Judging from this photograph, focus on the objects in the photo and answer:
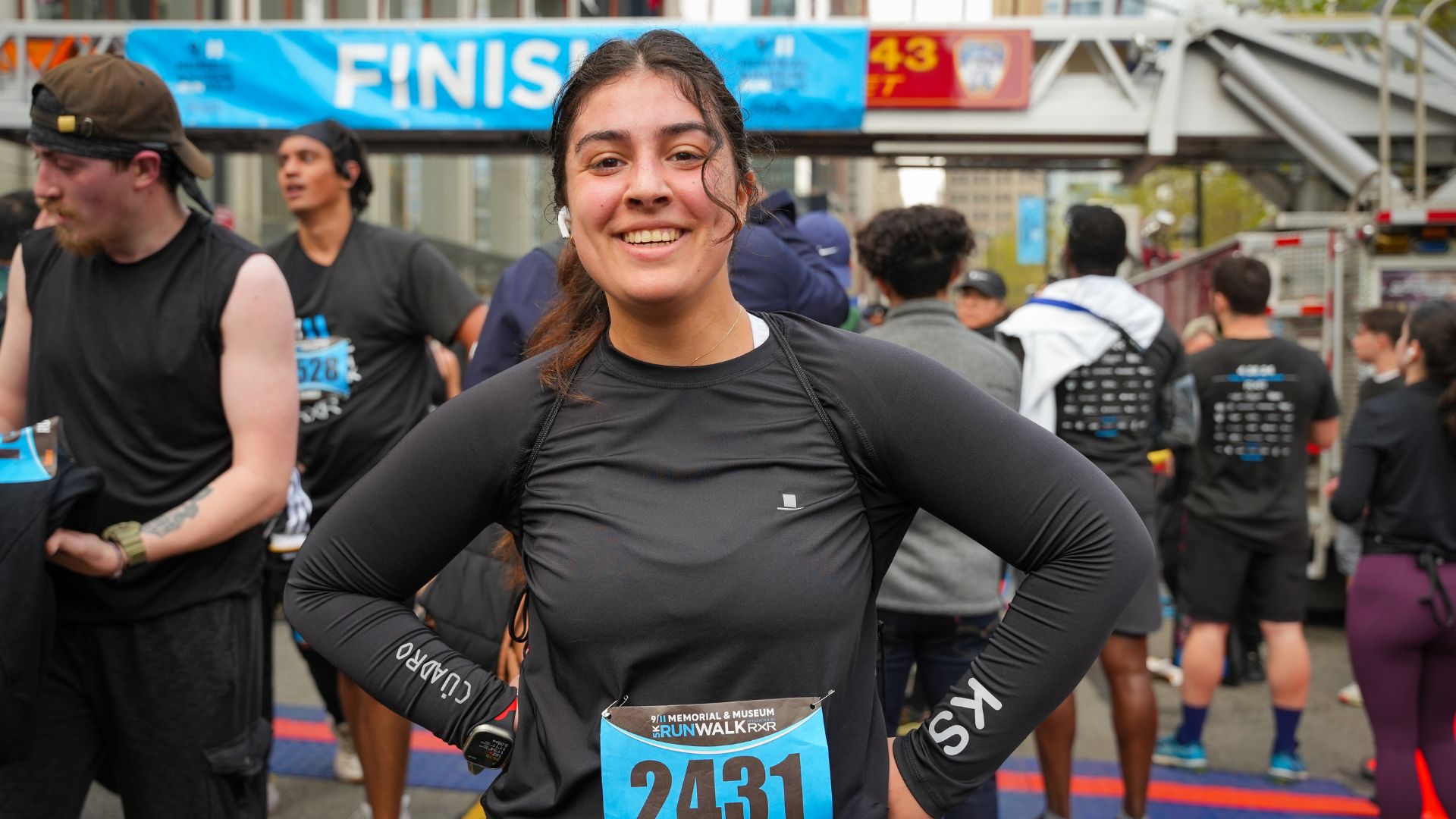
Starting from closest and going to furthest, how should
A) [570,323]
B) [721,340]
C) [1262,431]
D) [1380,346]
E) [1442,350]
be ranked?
1. [721,340]
2. [570,323]
3. [1442,350]
4. [1262,431]
5. [1380,346]

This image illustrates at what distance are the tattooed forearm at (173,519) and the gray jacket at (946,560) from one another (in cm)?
184

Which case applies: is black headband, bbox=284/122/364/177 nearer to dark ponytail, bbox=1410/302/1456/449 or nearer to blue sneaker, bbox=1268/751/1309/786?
dark ponytail, bbox=1410/302/1456/449

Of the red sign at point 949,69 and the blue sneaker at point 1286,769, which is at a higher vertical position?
the red sign at point 949,69

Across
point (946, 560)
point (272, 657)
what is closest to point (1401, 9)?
point (946, 560)

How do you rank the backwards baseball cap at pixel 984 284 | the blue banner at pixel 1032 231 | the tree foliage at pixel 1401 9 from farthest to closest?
1. the blue banner at pixel 1032 231
2. the tree foliage at pixel 1401 9
3. the backwards baseball cap at pixel 984 284

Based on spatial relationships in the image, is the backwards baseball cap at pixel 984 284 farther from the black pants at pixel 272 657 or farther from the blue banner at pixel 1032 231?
the blue banner at pixel 1032 231

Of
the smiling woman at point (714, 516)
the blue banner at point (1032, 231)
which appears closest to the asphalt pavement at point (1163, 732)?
the smiling woman at point (714, 516)

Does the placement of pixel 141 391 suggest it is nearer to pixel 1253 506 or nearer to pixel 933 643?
pixel 933 643

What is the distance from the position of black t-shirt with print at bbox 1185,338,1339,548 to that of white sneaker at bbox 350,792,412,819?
342 centimetres

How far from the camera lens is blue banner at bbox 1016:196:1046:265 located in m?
22.8

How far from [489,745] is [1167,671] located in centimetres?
548

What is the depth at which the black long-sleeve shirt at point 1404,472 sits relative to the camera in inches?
147

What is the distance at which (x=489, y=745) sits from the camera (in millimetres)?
1716

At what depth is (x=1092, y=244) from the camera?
4211mm
